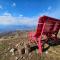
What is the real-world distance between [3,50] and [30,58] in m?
3.05

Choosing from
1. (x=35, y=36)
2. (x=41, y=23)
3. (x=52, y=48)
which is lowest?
(x=52, y=48)

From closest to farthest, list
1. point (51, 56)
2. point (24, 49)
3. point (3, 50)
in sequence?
1. point (51, 56)
2. point (24, 49)
3. point (3, 50)

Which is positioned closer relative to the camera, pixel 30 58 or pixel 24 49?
pixel 30 58

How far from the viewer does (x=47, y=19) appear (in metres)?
10.4

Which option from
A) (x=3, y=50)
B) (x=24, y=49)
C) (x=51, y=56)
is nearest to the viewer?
(x=51, y=56)

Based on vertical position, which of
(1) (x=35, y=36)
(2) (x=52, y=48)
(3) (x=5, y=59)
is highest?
(1) (x=35, y=36)

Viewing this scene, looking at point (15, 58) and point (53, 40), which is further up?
point (53, 40)

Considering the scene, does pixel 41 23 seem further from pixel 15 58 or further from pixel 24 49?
pixel 15 58

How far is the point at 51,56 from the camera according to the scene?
10.4 m

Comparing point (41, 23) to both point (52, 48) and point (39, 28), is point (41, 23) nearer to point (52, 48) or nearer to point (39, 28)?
point (39, 28)

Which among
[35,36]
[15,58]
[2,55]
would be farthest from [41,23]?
[2,55]

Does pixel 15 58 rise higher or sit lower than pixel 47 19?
lower

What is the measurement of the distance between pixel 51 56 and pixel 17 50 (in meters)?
2.89

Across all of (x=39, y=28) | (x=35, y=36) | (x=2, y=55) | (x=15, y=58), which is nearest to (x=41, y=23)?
(x=39, y=28)
